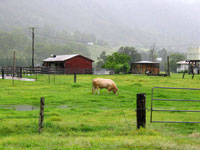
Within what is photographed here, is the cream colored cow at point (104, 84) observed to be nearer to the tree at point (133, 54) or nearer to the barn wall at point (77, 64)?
the barn wall at point (77, 64)

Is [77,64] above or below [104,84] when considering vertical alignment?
above

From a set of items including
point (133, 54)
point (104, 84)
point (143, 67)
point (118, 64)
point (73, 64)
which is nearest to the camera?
point (104, 84)

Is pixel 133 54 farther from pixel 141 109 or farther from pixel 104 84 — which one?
pixel 141 109

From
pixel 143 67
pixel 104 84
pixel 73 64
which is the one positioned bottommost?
pixel 104 84

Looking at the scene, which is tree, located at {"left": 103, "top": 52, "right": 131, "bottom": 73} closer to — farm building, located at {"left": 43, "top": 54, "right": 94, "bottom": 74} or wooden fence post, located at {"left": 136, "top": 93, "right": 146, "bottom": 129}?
farm building, located at {"left": 43, "top": 54, "right": 94, "bottom": 74}

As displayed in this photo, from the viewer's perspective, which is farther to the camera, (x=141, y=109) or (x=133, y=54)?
(x=133, y=54)

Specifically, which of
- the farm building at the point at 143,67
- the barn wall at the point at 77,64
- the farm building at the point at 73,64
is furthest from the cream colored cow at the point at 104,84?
the farm building at the point at 143,67

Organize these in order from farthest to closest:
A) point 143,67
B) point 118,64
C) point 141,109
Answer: point 143,67 → point 118,64 → point 141,109

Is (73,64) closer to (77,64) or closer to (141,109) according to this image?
(77,64)

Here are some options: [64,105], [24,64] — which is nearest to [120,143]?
[64,105]

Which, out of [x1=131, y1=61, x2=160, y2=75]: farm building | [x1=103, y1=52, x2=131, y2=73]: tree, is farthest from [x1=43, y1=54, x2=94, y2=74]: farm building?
[x1=131, y1=61, x2=160, y2=75]: farm building

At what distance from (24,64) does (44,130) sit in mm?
158417

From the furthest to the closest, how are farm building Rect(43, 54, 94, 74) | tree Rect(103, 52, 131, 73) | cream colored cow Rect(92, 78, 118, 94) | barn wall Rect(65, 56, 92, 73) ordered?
tree Rect(103, 52, 131, 73)
barn wall Rect(65, 56, 92, 73)
farm building Rect(43, 54, 94, 74)
cream colored cow Rect(92, 78, 118, 94)

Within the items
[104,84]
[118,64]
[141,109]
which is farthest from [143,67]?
[141,109]
